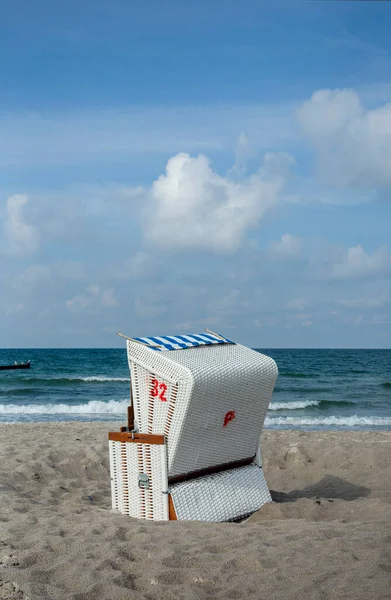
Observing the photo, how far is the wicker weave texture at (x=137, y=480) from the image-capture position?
6086 mm

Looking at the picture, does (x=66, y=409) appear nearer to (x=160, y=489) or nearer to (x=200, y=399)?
(x=160, y=489)

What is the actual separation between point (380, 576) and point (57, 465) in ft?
18.3

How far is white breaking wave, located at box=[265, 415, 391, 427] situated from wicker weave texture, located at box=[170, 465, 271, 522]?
998 centimetres

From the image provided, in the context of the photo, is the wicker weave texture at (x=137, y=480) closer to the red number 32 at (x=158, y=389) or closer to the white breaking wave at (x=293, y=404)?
the red number 32 at (x=158, y=389)

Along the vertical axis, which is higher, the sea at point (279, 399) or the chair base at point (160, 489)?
the chair base at point (160, 489)

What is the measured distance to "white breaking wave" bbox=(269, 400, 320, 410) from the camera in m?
21.2

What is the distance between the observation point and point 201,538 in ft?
17.1

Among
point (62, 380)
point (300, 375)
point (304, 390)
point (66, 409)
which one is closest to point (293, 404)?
point (304, 390)

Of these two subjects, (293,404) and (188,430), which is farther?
(293,404)

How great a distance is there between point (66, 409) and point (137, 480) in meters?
15.8

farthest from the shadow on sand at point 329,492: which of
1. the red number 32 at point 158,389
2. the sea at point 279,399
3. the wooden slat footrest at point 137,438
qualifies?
the sea at point 279,399

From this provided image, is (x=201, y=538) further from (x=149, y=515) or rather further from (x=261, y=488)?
(x=261, y=488)

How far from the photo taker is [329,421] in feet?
59.9

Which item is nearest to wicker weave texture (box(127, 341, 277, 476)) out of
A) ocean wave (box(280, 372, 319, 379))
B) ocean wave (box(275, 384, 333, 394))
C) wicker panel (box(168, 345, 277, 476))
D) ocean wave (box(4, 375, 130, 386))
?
wicker panel (box(168, 345, 277, 476))
